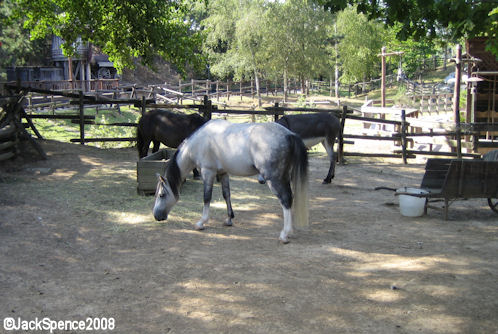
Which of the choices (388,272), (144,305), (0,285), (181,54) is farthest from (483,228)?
(181,54)

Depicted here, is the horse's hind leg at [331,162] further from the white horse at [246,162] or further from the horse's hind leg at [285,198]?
the horse's hind leg at [285,198]

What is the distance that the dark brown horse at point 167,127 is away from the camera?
32.6 feet

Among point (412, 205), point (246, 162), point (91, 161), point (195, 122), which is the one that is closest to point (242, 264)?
point (246, 162)

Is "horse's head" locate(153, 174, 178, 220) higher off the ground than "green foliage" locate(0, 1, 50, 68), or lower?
lower

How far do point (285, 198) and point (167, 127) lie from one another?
4506 millimetres

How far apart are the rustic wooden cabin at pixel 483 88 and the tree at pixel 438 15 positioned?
9.60m

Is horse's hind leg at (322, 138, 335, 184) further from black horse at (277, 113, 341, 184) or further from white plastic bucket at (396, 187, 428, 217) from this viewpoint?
white plastic bucket at (396, 187, 428, 217)

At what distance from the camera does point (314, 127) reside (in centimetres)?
1061

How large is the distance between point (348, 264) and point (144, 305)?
2386 millimetres

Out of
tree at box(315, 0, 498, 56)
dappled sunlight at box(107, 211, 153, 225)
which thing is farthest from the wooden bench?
dappled sunlight at box(107, 211, 153, 225)

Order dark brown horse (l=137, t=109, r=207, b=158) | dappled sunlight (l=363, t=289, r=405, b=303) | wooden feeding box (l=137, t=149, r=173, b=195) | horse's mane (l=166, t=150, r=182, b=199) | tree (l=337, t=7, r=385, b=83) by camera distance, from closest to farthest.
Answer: dappled sunlight (l=363, t=289, r=405, b=303) < horse's mane (l=166, t=150, r=182, b=199) < wooden feeding box (l=137, t=149, r=173, b=195) < dark brown horse (l=137, t=109, r=207, b=158) < tree (l=337, t=7, r=385, b=83)

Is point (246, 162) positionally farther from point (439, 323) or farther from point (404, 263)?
point (439, 323)

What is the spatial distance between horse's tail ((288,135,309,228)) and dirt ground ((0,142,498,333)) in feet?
1.55

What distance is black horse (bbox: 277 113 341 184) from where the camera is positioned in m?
10.5
